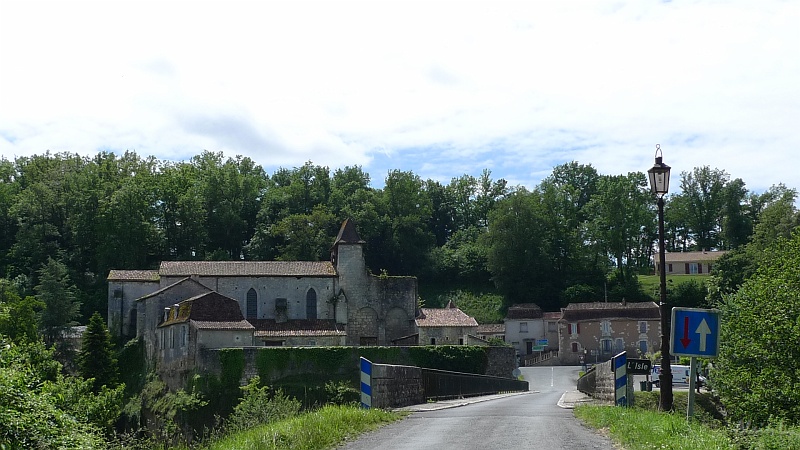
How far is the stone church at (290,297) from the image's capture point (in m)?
56.1

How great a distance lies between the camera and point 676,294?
80.5m

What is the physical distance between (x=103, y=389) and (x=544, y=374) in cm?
3040

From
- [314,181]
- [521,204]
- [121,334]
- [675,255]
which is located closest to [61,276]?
[121,334]

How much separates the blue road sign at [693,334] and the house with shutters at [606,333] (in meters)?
60.8

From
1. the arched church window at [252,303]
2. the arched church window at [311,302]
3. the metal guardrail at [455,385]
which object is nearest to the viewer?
the metal guardrail at [455,385]

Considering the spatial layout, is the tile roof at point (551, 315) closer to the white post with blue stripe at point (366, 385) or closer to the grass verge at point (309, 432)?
the white post with blue stripe at point (366, 385)

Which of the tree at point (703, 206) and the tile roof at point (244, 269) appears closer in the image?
the tile roof at point (244, 269)

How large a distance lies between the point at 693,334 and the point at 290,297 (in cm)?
4952

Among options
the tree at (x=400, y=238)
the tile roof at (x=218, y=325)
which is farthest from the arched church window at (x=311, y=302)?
the tree at (x=400, y=238)

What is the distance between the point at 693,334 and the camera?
13.5 metres

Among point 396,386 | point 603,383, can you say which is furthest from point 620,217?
point 396,386


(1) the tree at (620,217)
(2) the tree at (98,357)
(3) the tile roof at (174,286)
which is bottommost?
(2) the tree at (98,357)

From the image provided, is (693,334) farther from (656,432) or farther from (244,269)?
(244,269)

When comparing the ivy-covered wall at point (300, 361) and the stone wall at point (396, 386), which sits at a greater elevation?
the stone wall at point (396, 386)
